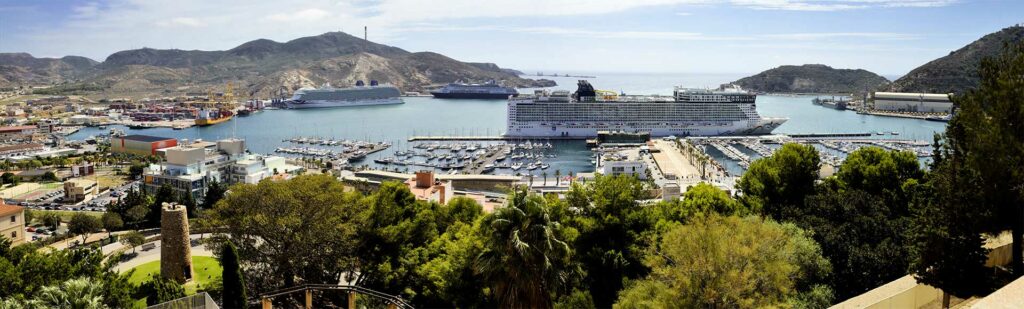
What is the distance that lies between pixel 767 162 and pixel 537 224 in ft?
34.8

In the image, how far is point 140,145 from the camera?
139ft

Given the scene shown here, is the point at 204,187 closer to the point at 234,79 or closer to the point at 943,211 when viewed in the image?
the point at 943,211

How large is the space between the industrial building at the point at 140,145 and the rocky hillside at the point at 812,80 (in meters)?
101

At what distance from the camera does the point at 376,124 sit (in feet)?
209

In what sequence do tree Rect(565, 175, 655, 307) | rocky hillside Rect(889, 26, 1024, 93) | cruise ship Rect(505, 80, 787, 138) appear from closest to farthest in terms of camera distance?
tree Rect(565, 175, 655, 307)
cruise ship Rect(505, 80, 787, 138)
rocky hillside Rect(889, 26, 1024, 93)

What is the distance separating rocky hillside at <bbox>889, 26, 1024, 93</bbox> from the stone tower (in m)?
79.9

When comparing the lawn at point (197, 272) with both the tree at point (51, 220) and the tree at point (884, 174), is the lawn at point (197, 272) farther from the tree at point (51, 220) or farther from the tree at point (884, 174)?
the tree at point (884, 174)

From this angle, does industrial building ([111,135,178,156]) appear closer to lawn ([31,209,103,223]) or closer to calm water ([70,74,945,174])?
calm water ([70,74,945,174])

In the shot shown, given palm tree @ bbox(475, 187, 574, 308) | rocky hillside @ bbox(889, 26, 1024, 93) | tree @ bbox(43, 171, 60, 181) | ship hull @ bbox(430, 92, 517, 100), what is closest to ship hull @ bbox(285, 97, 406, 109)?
ship hull @ bbox(430, 92, 517, 100)

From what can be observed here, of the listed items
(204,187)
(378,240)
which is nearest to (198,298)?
(378,240)

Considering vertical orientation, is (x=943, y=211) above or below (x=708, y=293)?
above

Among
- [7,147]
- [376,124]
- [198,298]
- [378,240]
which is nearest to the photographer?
[198,298]

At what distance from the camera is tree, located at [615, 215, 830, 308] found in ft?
21.8

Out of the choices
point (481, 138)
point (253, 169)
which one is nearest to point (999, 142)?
point (253, 169)
